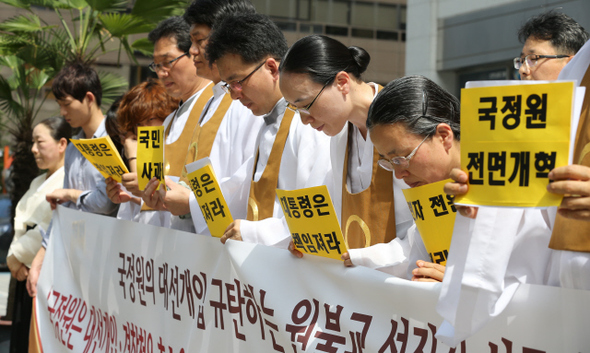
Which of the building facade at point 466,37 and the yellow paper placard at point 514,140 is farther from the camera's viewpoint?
the building facade at point 466,37

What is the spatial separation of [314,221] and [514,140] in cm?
82

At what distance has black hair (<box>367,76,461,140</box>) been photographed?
6.71 ft

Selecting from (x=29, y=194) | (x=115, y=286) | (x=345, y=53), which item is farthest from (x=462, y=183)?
(x=29, y=194)

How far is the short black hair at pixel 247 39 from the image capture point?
3.00m

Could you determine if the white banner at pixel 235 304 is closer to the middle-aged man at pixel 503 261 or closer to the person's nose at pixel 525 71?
the middle-aged man at pixel 503 261

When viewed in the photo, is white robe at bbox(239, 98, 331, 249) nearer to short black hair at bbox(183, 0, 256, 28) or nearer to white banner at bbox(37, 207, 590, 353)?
white banner at bbox(37, 207, 590, 353)

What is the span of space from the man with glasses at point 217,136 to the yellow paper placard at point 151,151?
0.23 feet

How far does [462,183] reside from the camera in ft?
4.93

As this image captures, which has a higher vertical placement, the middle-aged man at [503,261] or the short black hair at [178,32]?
the short black hair at [178,32]

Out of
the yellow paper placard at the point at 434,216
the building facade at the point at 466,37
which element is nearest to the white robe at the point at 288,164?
the yellow paper placard at the point at 434,216

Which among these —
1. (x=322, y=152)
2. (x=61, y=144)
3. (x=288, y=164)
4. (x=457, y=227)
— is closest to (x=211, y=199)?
(x=288, y=164)

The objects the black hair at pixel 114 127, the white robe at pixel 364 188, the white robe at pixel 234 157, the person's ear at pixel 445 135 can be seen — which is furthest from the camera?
the black hair at pixel 114 127

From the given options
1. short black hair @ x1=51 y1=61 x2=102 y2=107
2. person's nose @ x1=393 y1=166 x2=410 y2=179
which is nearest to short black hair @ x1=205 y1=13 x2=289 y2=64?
person's nose @ x1=393 y1=166 x2=410 y2=179

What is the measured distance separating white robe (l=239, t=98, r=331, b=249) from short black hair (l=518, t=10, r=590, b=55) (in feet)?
4.39
